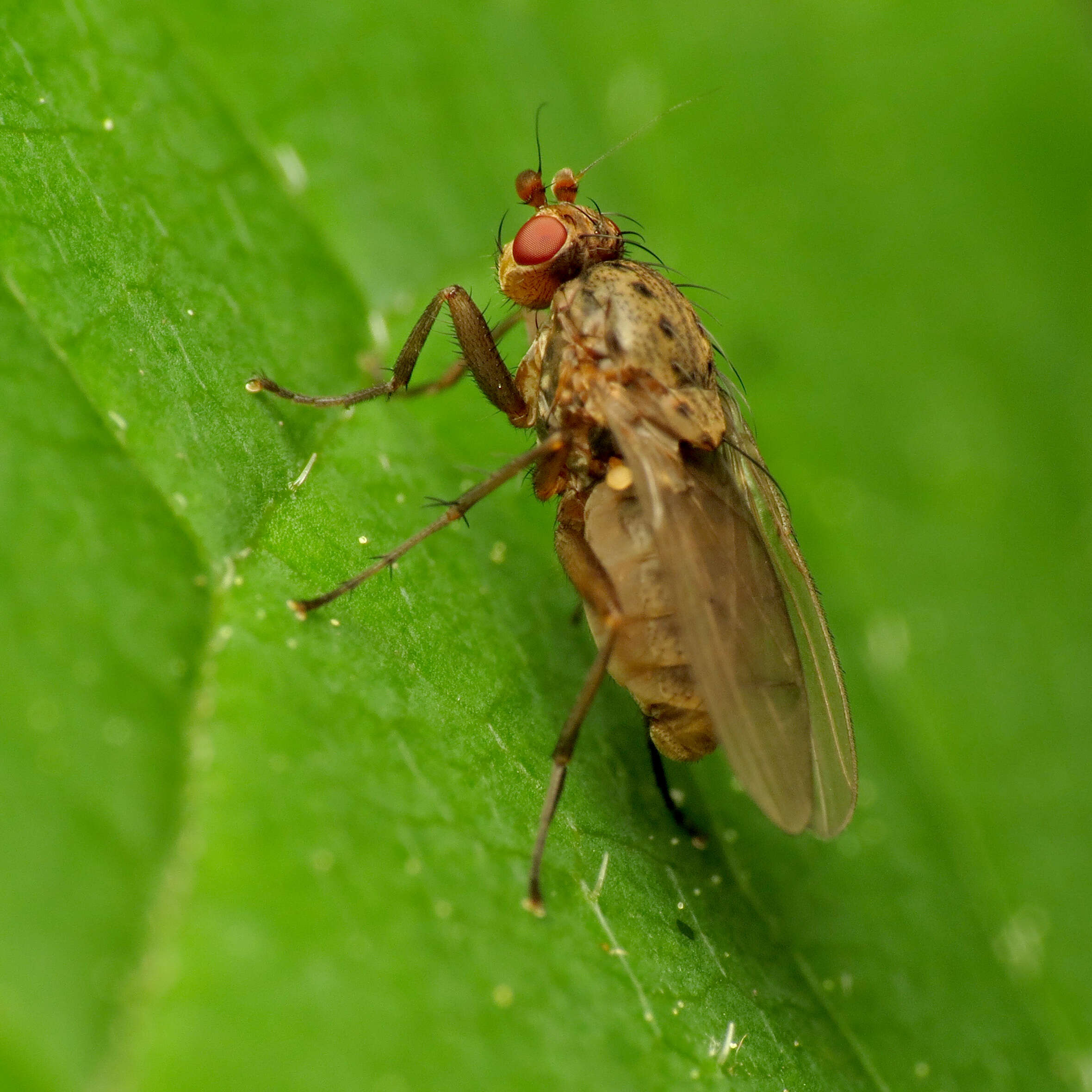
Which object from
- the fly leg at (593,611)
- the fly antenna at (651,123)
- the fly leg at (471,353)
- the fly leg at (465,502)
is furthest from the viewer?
the fly antenna at (651,123)

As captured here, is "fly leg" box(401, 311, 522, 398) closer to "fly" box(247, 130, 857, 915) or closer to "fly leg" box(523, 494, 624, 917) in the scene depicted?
"fly" box(247, 130, 857, 915)

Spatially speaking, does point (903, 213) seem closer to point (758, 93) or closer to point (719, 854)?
point (758, 93)

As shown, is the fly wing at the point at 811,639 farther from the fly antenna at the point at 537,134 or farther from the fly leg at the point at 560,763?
the fly antenna at the point at 537,134

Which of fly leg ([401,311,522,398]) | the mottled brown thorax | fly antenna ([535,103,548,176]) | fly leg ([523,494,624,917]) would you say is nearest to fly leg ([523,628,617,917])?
fly leg ([523,494,624,917])

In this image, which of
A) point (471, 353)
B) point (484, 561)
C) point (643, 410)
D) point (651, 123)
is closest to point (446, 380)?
point (471, 353)

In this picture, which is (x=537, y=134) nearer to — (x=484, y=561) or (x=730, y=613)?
(x=484, y=561)

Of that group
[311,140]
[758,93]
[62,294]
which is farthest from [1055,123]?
[62,294]

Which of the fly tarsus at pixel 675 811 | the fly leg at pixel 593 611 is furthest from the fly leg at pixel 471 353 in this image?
the fly tarsus at pixel 675 811
